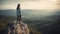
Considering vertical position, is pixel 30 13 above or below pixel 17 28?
above

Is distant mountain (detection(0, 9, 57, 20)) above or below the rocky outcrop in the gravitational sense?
above

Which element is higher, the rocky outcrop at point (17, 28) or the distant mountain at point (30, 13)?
the distant mountain at point (30, 13)

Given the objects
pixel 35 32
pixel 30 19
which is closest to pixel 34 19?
pixel 30 19

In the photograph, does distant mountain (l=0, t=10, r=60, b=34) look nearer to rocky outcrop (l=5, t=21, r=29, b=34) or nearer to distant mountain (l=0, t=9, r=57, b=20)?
distant mountain (l=0, t=9, r=57, b=20)

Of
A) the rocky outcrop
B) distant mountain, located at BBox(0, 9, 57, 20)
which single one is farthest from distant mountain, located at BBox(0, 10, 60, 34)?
the rocky outcrop

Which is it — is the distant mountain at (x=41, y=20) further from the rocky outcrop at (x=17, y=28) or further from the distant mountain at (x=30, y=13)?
the rocky outcrop at (x=17, y=28)

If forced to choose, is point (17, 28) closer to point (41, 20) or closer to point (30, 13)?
point (30, 13)

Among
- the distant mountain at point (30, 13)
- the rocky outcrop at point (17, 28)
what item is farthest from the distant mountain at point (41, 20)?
the rocky outcrop at point (17, 28)

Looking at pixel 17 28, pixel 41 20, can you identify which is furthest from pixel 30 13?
pixel 17 28
